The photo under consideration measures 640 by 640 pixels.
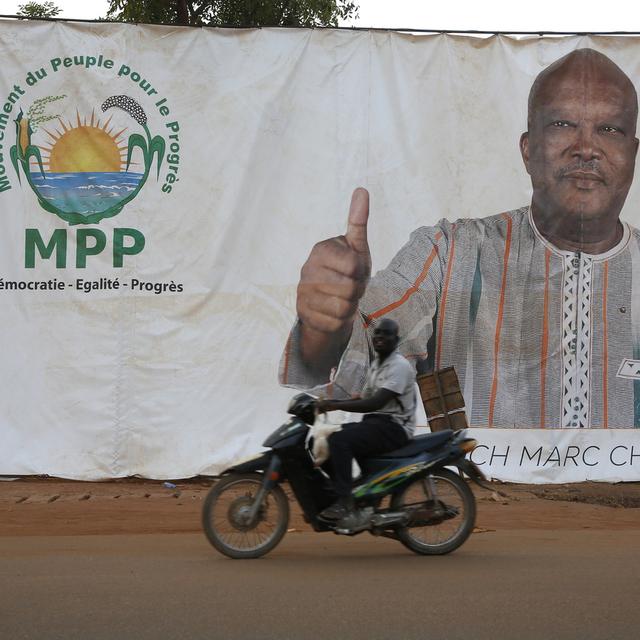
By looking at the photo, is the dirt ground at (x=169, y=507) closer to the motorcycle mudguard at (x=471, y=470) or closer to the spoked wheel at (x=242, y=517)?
the motorcycle mudguard at (x=471, y=470)

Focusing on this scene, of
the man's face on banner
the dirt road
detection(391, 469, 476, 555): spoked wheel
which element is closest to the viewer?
the dirt road

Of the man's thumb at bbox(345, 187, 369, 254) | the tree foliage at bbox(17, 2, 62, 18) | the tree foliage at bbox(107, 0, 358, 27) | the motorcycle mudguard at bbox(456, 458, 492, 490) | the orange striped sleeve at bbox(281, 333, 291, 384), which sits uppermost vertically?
the tree foliage at bbox(17, 2, 62, 18)

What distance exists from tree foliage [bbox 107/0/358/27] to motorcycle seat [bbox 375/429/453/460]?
1060 cm

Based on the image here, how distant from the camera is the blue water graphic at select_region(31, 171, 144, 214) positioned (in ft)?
38.0

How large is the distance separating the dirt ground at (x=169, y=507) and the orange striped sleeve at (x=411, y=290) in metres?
2.11

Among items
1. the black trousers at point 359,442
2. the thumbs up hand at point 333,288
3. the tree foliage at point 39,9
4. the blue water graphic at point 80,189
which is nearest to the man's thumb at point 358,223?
the thumbs up hand at point 333,288

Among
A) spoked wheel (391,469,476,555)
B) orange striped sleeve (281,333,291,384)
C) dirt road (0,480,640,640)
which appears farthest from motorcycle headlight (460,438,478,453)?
orange striped sleeve (281,333,291,384)

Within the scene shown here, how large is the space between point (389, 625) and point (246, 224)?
726 centimetres

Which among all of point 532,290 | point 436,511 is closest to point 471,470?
point 436,511

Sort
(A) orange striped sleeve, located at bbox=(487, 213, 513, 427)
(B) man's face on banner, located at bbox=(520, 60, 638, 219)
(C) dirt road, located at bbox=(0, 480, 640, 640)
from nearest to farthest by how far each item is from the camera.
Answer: (C) dirt road, located at bbox=(0, 480, 640, 640)
(A) orange striped sleeve, located at bbox=(487, 213, 513, 427)
(B) man's face on banner, located at bbox=(520, 60, 638, 219)

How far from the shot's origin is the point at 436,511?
7000 millimetres

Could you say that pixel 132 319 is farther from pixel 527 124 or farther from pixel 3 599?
pixel 3 599

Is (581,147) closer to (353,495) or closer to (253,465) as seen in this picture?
(353,495)

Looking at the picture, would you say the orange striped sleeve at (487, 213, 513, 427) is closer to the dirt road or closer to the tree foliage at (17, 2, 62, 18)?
the dirt road
